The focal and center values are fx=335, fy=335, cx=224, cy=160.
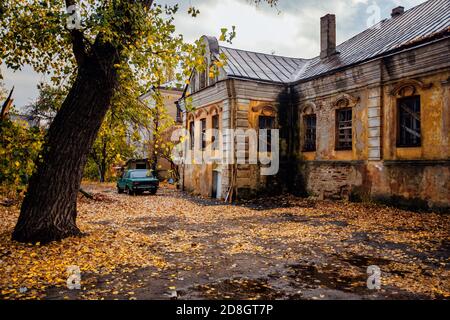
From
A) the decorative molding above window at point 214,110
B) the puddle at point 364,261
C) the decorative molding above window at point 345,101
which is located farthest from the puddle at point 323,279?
the decorative molding above window at point 214,110

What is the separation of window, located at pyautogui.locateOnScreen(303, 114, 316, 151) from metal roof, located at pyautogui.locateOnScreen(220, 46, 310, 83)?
273cm

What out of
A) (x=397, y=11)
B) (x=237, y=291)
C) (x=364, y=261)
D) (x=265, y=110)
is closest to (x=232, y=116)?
(x=265, y=110)

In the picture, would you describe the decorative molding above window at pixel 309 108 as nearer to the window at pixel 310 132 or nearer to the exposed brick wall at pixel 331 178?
the window at pixel 310 132

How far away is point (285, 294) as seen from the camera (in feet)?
16.2

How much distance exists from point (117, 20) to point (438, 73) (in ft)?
37.1

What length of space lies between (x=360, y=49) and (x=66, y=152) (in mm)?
15058

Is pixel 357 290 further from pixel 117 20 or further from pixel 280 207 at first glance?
pixel 280 207

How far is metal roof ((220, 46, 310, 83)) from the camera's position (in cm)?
1859

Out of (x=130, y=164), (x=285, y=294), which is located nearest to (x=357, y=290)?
(x=285, y=294)

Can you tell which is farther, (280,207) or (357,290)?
(280,207)

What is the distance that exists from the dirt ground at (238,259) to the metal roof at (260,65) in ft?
31.0

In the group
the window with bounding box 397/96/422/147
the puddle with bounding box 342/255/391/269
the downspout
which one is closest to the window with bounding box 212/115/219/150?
the downspout

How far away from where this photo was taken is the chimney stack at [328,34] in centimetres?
1923

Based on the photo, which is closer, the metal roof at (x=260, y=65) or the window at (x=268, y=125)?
the metal roof at (x=260, y=65)
